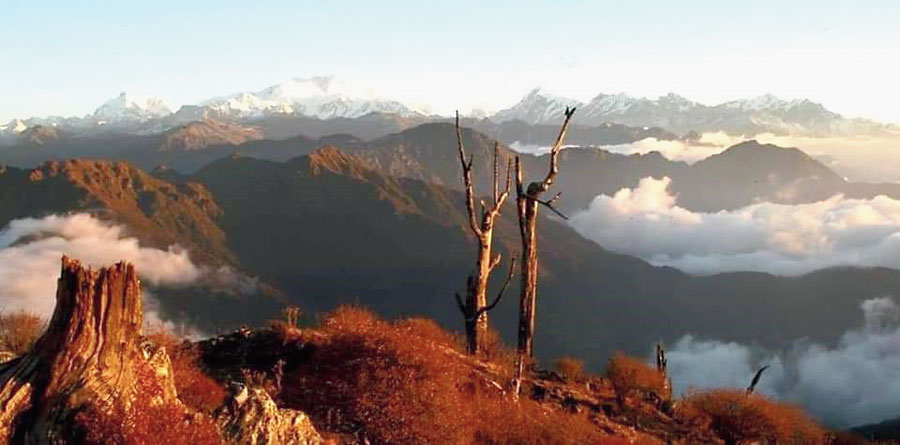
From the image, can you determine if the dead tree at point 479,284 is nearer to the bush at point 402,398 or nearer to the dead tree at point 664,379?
the dead tree at point 664,379

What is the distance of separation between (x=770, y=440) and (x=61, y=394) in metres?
19.6

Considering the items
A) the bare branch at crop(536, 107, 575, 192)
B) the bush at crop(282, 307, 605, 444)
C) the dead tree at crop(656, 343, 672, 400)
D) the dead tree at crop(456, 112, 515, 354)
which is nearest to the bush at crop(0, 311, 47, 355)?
the bush at crop(282, 307, 605, 444)

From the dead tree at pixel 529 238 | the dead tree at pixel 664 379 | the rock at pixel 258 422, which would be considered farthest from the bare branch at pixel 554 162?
the rock at pixel 258 422

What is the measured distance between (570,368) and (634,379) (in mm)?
2326

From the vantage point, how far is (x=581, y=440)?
17156 millimetres

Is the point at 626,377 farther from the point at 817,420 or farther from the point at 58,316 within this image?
the point at 58,316

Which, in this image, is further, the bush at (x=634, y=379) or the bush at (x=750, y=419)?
the bush at (x=634, y=379)

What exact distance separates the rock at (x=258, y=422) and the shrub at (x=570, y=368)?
15.2 meters

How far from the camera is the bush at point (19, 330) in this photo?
1858cm

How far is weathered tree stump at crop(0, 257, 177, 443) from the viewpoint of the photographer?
9844mm

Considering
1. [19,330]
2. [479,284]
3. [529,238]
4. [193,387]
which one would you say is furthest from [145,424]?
[529,238]

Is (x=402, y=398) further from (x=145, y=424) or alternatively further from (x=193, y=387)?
(x=145, y=424)

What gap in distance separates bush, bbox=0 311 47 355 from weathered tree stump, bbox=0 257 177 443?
867cm

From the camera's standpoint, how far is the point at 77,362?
10367mm
